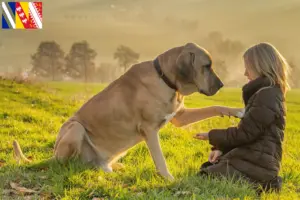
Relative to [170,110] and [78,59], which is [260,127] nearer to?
[170,110]

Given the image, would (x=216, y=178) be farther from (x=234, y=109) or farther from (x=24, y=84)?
(x=24, y=84)

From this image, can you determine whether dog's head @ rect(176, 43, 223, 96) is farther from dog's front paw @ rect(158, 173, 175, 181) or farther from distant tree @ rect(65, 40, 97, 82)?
distant tree @ rect(65, 40, 97, 82)

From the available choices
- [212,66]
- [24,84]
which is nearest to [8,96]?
[24,84]

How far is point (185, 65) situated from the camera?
5840mm

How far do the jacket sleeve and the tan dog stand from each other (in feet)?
1.60

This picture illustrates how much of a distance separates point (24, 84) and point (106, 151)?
13.4 metres

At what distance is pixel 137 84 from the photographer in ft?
20.2

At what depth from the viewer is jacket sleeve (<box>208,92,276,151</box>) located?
5484mm

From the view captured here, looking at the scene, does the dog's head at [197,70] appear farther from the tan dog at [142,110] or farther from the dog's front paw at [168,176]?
the dog's front paw at [168,176]

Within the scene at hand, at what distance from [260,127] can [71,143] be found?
8.14ft

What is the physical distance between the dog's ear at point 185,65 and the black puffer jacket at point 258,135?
2.28ft

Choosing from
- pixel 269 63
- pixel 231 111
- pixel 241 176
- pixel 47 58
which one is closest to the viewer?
pixel 269 63

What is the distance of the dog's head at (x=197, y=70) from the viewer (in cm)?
585

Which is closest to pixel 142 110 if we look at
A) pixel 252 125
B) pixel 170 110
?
pixel 170 110
